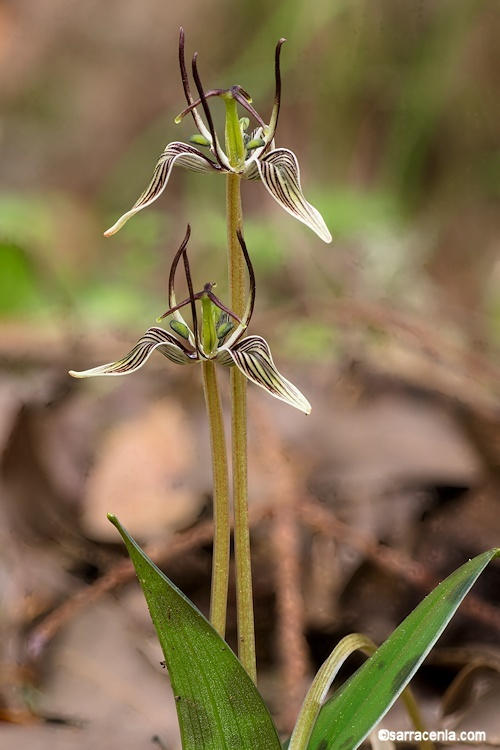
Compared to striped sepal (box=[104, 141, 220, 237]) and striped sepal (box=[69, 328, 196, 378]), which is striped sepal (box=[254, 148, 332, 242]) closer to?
striped sepal (box=[104, 141, 220, 237])

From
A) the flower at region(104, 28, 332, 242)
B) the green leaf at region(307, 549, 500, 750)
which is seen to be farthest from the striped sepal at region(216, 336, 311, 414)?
the green leaf at region(307, 549, 500, 750)

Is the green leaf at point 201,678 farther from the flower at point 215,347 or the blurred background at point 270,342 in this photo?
the blurred background at point 270,342

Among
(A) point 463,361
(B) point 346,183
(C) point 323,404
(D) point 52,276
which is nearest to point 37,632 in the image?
(C) point 323,404

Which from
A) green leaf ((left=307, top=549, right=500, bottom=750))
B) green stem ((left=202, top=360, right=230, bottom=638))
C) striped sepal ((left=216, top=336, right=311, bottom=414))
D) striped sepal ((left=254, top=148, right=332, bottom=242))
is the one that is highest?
striped sepal ((left=254, top=148, right=332, bottom=242))

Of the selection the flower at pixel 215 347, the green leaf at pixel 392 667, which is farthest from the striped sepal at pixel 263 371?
the green leaf at pixel 392 667

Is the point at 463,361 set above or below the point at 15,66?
below

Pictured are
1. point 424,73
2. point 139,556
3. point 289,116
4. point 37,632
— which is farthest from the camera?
point 289,116

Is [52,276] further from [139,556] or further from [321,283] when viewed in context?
[139,556]
